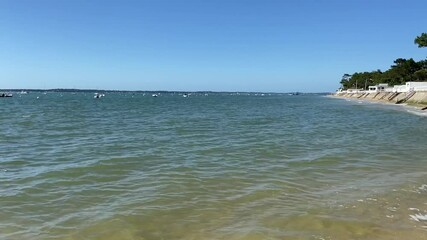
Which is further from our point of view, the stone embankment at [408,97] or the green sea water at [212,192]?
the stone embankment at [408,97]

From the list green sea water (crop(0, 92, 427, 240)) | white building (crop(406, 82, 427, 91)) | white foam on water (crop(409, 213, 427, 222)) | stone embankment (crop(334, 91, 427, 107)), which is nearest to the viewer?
green sea water (crop(0, 92, 427, 240))

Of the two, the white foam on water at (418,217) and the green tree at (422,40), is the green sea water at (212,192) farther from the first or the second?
the green tree at (422,40)

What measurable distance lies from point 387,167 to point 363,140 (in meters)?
8.91

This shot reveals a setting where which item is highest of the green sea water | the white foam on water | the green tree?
the green tree

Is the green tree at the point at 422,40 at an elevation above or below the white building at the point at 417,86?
above

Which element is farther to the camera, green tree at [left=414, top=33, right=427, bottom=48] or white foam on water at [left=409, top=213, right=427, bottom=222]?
green tree at [left=414, top=33, right=427, bottom=48]

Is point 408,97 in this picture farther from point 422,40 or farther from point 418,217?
point 418,217

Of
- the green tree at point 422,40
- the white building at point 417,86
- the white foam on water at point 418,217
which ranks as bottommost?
the white foam on water at point 418,217

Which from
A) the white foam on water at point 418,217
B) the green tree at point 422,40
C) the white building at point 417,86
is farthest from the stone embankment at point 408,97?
the white foam on water at point 418,217

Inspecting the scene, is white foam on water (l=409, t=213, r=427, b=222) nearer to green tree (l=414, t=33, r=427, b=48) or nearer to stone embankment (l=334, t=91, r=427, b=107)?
stone embankment (l=334, t=91, r=427, b=107)

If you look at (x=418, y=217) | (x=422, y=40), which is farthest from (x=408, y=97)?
(x=418, y=217)

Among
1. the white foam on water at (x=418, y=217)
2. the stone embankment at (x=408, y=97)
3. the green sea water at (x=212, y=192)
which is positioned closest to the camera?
the green sea water at (x=212, y=192)

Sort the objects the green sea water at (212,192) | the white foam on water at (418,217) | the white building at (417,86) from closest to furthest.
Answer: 1. the green sea water at (212,192)
2. the white foam on water at (418,217)
3. the white building at (417,86)

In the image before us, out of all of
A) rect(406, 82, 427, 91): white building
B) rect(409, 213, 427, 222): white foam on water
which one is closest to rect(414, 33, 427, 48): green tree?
rect(406, 82, 427, 91): white building
